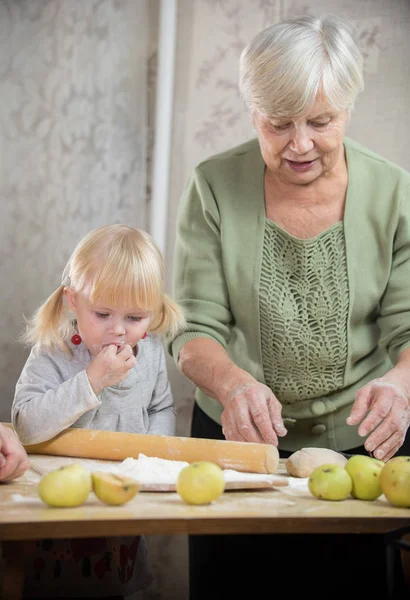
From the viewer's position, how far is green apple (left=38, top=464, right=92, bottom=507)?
4.55ft

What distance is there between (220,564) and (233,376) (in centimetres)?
50

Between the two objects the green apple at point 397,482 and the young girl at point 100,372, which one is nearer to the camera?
the green apple at point 397,482

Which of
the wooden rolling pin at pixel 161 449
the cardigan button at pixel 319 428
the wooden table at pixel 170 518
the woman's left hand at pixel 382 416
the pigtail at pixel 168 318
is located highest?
the pigtail at pixel 168 318

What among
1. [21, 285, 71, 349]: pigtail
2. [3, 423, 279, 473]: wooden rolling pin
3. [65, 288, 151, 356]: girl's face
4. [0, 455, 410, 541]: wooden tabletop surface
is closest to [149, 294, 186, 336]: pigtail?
[65, 288, 151, 356]: girl's face

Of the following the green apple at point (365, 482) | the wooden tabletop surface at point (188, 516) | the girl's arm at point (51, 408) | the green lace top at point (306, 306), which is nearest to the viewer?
the wooden tabletop surface at point (188, 516)

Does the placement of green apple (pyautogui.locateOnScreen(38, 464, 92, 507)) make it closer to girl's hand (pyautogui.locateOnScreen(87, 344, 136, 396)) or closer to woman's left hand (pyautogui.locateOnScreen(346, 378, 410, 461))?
girl's hand (pyautogui.locateOnScreen(87, 344, 136, 396))

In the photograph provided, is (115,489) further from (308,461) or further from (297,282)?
(297,282)

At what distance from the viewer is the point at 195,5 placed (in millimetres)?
2910

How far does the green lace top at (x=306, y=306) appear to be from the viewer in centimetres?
221

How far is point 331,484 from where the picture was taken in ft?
4.99

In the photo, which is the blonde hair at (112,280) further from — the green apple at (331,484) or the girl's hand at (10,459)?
the green apple at (331,484)

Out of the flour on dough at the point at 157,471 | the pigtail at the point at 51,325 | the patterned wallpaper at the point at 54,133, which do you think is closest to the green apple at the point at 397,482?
the flour on dough at the point at 157,471

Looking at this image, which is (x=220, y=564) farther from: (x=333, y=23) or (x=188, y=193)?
(x=333, y=23)

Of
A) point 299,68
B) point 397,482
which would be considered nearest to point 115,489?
point 397,482
